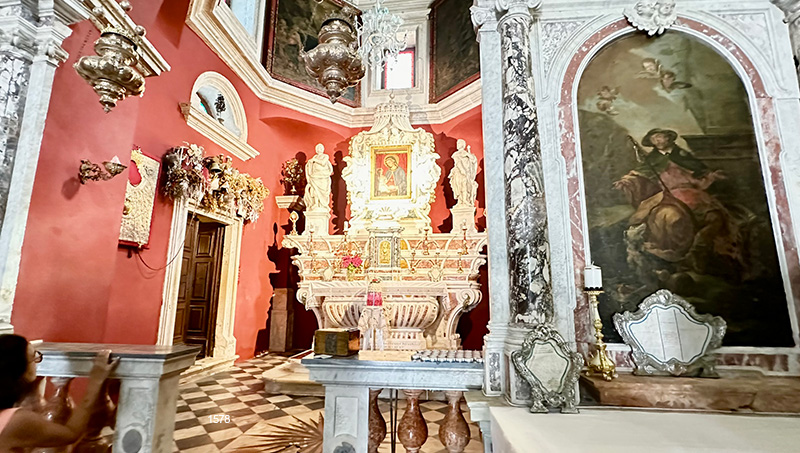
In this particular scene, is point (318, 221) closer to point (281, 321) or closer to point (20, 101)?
point (281, 321)

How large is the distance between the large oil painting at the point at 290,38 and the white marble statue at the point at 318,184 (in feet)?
5.49

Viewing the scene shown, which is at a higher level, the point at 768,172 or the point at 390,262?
the point at 768,172

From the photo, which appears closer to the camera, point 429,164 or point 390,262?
point 390,262

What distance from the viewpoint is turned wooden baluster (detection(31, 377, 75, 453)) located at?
2.12 m

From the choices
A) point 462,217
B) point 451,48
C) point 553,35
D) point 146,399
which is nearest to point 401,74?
point 451,48

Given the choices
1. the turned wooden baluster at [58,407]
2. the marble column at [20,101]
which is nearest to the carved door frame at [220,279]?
the marble column at [20,101]

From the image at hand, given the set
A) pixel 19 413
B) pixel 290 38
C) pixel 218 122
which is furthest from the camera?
pixel 290 38

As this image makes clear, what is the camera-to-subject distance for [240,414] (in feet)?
13.2

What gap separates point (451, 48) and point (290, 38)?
3521 mm

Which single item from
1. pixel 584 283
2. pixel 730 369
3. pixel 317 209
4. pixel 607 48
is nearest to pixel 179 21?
pixel 317 209

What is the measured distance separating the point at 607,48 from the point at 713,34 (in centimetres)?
93

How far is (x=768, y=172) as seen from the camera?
3.22m

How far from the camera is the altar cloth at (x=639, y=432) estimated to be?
1.84 m

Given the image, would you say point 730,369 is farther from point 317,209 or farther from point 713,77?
point 317,209
